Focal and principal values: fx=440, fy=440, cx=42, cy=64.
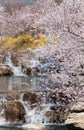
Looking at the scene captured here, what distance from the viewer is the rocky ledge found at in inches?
489

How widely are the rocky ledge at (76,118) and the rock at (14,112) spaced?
183 inches

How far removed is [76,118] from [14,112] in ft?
17.8

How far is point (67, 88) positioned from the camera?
12.9 m

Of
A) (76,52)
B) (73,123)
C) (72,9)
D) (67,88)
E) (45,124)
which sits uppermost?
(72,9)

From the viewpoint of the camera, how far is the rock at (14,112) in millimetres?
17594

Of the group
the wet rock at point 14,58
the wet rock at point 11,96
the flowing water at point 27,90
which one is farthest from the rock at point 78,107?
the wet rock at point 14,58

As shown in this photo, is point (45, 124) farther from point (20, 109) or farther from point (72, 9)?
point (72, 9)

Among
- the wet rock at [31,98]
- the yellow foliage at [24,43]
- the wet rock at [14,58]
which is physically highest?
the yellow foliage at [24,43]

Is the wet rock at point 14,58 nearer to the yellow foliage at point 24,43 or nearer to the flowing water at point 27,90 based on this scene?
the flowing water at point 27,90

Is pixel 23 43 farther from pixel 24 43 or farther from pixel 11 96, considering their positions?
pixel 11 96

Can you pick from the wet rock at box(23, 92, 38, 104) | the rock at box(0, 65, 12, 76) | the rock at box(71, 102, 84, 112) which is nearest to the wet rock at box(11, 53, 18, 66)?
the rock at box(0, 65, 12, 76)

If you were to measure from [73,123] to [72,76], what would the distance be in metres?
1.37

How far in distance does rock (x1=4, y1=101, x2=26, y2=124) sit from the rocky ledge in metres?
4.64

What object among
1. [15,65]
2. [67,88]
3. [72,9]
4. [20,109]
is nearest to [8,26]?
[15,65]
